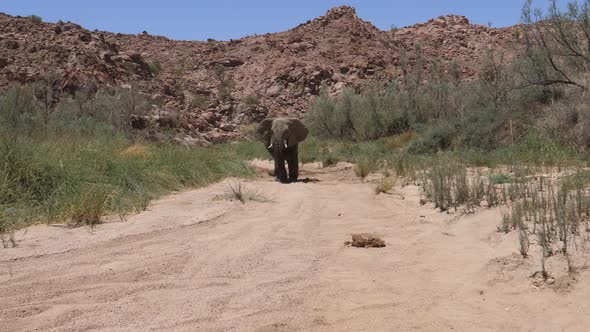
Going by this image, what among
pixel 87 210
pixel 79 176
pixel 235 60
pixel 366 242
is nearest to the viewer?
pixel 366 242

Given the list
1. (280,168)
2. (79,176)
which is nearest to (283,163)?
(280,168)

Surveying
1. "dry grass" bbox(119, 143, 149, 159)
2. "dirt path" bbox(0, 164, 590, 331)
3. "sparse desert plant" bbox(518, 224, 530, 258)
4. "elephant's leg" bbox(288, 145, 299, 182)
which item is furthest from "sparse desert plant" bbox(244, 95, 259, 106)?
"sparse desert plant" bbox(518, 224, 530, 258)

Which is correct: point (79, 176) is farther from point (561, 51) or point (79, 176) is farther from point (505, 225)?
point (561, 51)

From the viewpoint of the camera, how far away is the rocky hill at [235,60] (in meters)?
35.5

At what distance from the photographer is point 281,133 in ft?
53.0

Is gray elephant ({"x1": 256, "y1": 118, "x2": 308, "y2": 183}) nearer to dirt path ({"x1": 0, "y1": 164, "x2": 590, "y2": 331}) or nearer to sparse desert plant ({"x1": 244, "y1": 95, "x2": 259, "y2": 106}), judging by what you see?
dirt path ({"x1": 0, "y1": 164, "x2": 590, "y2": 331})

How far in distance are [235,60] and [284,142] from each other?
123 ft

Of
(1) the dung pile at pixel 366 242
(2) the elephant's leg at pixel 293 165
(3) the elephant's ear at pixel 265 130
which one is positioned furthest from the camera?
(3) the elephant's ear at pixel 265 130

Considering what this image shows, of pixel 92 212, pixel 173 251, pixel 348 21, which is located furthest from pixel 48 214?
pixel 348 21

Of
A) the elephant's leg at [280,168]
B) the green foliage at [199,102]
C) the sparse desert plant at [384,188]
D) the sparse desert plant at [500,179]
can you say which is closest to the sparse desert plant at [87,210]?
the sparse desert plant at [384,188]

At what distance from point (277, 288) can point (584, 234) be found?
294 centimetres

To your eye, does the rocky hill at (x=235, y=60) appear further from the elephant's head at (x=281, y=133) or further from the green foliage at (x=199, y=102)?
the elephant's head at (x=281, y=133)

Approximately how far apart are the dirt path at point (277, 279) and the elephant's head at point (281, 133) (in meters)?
7.97

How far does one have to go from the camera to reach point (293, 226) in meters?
7.93
